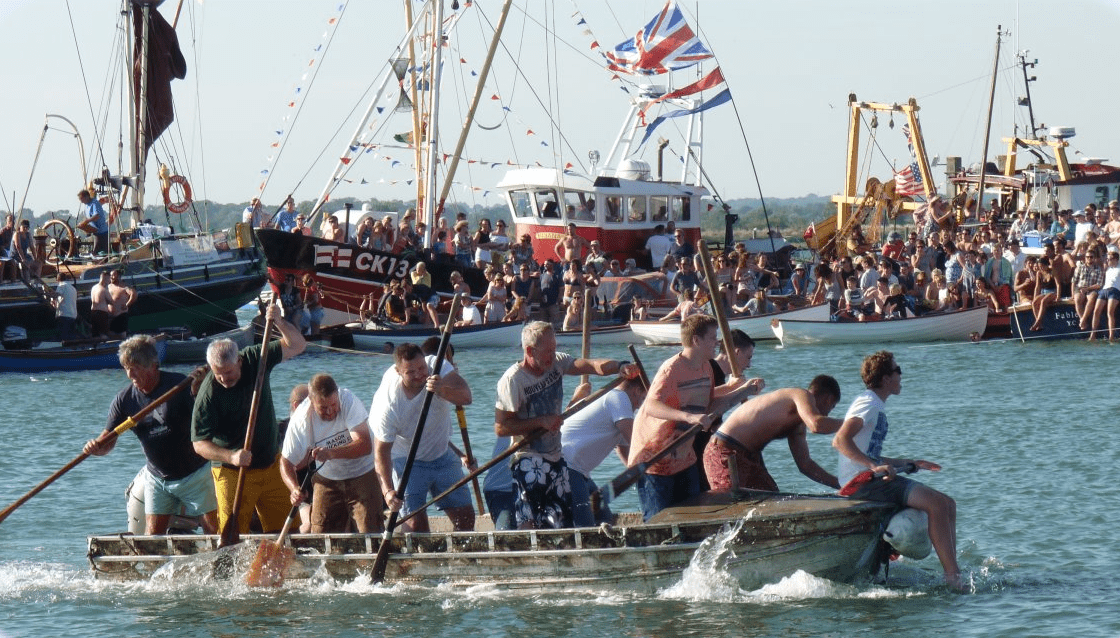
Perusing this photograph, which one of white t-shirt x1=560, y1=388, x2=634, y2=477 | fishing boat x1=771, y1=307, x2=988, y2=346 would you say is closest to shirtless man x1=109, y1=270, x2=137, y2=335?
fishing boat x1=771, y1=307, x2=988, y2=346

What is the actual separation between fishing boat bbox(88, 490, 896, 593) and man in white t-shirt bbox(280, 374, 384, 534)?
0.75 feet

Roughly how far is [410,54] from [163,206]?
6.52m

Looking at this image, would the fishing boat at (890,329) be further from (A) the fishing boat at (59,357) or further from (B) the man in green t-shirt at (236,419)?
(B) the man in green t-shirt at (236,419)

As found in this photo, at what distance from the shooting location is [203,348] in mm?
25312

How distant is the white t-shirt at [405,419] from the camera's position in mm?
9148

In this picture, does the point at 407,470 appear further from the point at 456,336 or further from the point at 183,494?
the point at 456,336

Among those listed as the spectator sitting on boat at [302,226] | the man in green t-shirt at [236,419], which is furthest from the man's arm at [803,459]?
the spectator sitting on boat at [302,226]

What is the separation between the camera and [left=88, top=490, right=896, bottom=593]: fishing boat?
9039mm

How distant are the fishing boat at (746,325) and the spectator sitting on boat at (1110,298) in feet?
15.3

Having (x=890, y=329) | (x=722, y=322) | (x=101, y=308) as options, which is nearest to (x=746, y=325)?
(x=890, y=329)

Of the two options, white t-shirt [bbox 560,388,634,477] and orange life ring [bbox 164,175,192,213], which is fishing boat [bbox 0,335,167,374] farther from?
white t-shirt [bbox 560,388,634,477]

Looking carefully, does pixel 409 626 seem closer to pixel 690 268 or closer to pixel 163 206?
pixel 690 268

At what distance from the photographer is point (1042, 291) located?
85.9ft

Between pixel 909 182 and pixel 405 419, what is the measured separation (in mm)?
36153
